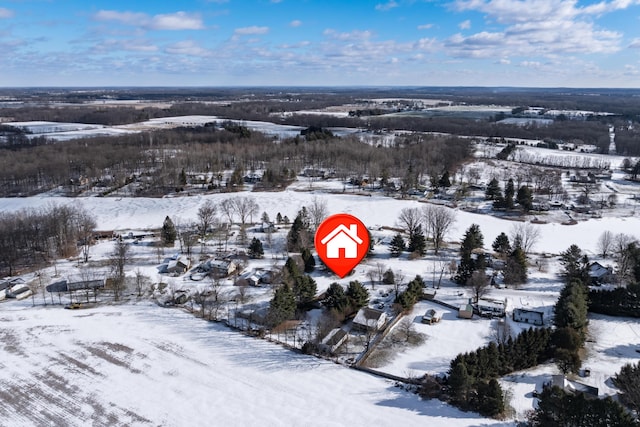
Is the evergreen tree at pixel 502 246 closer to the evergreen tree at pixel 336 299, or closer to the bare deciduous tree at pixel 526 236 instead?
the bare deciduous tree at pixel 526 236

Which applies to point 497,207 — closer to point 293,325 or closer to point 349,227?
point 293,325

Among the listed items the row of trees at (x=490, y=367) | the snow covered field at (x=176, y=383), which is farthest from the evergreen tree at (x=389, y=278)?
the snow covered field at (x=176, y=383)

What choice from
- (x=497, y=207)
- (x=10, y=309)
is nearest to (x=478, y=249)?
(x=497, y=207)

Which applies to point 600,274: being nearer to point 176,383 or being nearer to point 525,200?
point 525,200

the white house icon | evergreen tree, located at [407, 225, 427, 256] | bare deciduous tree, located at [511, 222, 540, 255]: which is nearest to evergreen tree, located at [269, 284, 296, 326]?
the white house icon

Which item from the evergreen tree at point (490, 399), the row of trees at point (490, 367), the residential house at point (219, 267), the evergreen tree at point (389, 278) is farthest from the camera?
the residential house at point (219, 267)

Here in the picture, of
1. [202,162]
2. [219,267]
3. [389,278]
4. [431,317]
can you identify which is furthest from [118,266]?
[202,162]

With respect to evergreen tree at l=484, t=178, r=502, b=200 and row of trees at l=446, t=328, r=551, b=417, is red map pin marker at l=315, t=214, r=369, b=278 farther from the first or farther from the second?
evergreen tree at l=484, t=178, r=502, b=200
